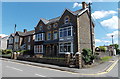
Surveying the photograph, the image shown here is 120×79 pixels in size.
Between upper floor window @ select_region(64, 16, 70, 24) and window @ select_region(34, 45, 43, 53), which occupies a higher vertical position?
upper floor window @ select_region(64, 16, 70, 24)

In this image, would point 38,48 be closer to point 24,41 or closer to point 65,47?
point 65,47

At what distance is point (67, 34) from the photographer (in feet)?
69.6

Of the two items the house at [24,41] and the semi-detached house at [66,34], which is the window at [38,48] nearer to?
the semi-detached house at [66,34]

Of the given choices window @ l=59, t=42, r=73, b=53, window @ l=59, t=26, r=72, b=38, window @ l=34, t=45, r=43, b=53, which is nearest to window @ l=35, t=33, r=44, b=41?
window @ l=34, t=45, r=43, b=53

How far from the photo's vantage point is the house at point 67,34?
20188 millimetres

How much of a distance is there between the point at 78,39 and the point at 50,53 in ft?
27.7

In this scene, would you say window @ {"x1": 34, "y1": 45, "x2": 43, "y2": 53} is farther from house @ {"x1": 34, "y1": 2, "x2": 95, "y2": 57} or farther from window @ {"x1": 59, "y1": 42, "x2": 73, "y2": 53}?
window @ {"x1": 59, "y1": 42, "x2": 73, "y2": 53}

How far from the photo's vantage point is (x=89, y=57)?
14.0 metres

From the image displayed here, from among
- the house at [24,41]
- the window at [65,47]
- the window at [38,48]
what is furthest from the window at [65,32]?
the house at [24,41]

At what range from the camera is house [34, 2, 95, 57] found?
20.2m

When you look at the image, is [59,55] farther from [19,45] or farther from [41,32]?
[19,45]

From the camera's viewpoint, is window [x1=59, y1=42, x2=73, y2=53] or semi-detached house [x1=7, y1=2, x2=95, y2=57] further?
window [x1=59, y1=42, x2=73, y2=53]

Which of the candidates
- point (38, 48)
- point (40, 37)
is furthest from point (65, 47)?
point (38, 48)

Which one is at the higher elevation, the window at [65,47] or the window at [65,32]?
the window at [65,32]
